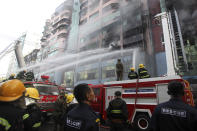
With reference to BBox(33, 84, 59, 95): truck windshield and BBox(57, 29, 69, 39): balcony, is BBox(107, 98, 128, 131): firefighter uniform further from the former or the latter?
BBox(57, 29, 69, 39): balcony

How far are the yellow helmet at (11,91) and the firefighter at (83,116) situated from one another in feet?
2.18

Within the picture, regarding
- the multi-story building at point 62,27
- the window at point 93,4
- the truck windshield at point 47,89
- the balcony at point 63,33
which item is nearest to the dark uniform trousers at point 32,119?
the truck windshield at point 47,89

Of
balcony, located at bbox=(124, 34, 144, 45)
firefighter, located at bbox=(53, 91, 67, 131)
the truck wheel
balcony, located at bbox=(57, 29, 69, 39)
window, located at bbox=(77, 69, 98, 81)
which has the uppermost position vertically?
balcony, located at bbox=(57, 29, 69, 39)

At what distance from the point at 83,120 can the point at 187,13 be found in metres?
17.8

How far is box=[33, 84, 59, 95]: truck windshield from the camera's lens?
5873mm

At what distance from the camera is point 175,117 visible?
5.00 ft

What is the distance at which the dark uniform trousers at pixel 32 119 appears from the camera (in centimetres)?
179

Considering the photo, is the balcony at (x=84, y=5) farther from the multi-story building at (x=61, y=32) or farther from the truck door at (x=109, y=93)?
the truck door at (x=109, y=93)

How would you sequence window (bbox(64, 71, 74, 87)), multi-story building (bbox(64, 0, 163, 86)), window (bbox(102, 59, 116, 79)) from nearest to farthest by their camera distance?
multi-story building (bbox(64, 0, 163, 86)), window (bbox(102, 59, 116, 79)), window (bbox(64, 71, 74, 87))

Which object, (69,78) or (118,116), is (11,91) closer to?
(118,116)

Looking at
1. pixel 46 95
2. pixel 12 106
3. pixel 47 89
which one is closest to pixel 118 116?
pixel 12 106

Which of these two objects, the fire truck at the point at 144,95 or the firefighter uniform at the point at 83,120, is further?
the fire truck at the point at 144,95

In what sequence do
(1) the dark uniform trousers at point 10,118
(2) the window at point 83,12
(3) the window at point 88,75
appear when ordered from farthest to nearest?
(2) the window at point 83,12
(3) the window at point 88,75
(1) the dark uniform trousers at point 10,118

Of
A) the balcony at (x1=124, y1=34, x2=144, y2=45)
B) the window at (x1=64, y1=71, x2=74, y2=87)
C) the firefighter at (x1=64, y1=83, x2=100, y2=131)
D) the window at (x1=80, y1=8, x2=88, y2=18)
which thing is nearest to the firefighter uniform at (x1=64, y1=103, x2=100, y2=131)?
the firefighter at (x1=64, y1=83, x2=100, y2=131)
